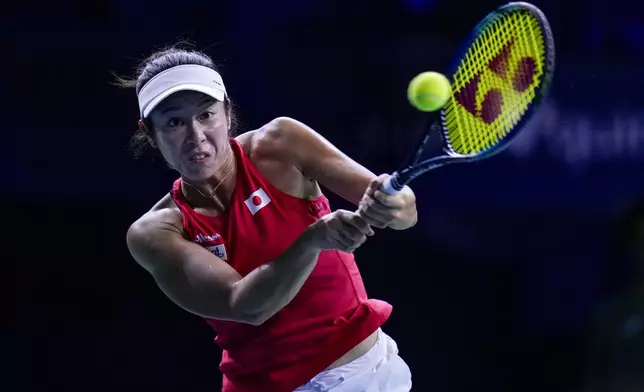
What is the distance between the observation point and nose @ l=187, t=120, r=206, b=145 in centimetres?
241

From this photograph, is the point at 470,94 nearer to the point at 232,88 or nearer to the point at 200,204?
the point at 200,204

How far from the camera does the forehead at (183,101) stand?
96.3 inches

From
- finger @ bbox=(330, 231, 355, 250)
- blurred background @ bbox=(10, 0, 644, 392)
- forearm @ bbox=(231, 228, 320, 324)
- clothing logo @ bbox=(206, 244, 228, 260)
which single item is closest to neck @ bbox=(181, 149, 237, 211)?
clothing logo @ bbox=(206, 244, 228, 260)

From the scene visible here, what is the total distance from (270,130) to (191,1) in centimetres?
185

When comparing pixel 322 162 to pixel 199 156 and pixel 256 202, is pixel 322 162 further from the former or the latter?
pixel 199 156

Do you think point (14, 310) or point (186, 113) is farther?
point (14, 310)

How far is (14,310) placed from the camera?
13.9 feet

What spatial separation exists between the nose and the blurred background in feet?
5.75

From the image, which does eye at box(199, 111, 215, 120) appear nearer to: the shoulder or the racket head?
the shoulder

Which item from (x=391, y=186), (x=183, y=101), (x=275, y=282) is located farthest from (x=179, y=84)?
(x=391, y=186)

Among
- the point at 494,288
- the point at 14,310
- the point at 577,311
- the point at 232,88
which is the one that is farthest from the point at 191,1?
the point at 577,311

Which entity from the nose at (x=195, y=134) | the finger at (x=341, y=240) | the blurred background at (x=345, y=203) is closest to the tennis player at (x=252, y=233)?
the nose at (x=195, y=134)

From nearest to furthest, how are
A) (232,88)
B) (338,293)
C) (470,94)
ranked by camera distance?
(470,94), (338,293), (232,88)

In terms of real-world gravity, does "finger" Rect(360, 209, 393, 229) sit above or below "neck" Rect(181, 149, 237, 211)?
below
